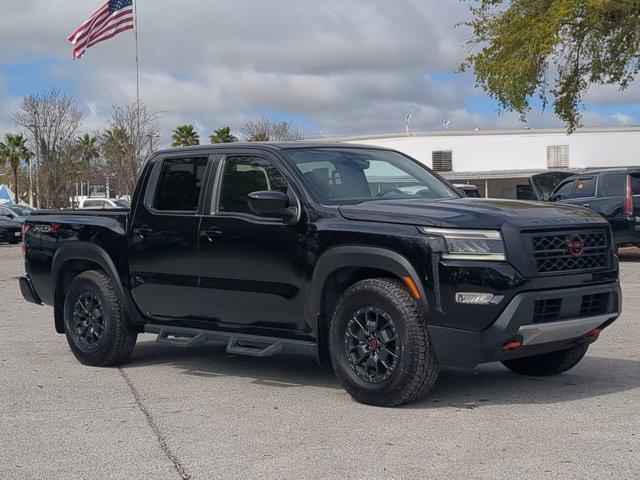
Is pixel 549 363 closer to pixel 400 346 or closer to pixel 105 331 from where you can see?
pixel 400 346

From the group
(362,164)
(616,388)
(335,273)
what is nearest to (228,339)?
(335,273)

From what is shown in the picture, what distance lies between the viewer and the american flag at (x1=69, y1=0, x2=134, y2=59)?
1215 inches

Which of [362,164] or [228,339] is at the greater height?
[362,164]

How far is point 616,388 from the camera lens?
22.9 ft

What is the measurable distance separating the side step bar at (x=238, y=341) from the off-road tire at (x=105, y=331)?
26cm

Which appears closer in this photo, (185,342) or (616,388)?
(616,388)

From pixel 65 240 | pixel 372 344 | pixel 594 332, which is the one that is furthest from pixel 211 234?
pixel 594 332

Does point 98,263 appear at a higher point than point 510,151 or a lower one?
lower

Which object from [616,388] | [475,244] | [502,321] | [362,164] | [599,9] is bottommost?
[616,388]

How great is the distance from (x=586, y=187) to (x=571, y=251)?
1314cm

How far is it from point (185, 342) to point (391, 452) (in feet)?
9.16

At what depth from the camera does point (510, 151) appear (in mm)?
51281

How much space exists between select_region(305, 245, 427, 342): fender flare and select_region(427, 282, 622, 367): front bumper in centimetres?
28

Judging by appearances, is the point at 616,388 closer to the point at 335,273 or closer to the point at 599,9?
the point at 335,273
